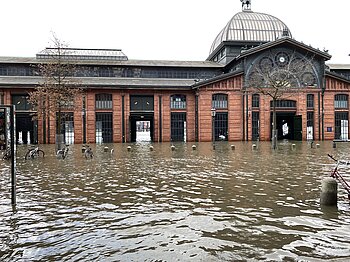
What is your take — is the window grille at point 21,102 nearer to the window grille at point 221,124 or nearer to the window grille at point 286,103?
the window grille at point 221,124

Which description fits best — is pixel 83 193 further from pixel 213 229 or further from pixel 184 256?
pixel 184 256

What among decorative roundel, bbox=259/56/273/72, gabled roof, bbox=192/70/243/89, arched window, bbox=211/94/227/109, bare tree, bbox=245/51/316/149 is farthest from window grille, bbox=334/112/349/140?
arched window, bbox=211/94/227/109

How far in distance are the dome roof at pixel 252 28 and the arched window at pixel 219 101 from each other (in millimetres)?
11902

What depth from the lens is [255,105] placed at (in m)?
42.6

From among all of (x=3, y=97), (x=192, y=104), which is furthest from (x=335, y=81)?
(x=3, y=97)

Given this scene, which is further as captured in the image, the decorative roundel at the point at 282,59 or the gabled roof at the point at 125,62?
the gabled roof at the point at 125,62

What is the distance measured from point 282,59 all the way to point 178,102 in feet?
46.0

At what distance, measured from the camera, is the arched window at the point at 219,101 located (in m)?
41.9

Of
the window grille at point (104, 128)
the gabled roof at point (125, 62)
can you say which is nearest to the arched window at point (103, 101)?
the window grille at point (104, 128)

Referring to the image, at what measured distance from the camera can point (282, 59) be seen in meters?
42.9

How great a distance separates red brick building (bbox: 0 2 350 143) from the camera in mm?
40562

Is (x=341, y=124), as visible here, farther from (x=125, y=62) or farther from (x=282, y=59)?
(x=125, y=62)

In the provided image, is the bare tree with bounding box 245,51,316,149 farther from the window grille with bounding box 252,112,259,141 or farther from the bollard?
the bollard

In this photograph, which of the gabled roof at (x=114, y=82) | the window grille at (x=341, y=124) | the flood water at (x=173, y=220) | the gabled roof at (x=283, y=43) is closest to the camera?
the flood water at (x=173, y=220)
